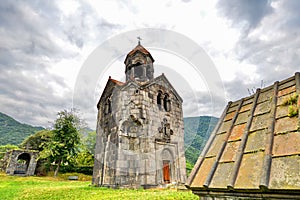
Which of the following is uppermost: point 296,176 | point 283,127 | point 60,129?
point 60,129

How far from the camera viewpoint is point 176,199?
6.06 metres

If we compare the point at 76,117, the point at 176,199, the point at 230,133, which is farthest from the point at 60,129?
the point at 230,133

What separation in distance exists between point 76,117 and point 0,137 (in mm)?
60882

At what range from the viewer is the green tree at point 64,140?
22969 millimetres

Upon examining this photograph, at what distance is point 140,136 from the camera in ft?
37.0

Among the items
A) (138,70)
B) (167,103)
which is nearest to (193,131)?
(167,103)

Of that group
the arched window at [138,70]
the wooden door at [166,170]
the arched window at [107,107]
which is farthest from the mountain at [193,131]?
the arched window at [107,107]

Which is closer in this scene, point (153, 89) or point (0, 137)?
point (153, 89)

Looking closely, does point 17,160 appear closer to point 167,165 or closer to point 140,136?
point 140,136

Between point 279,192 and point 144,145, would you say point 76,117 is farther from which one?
point 279,192

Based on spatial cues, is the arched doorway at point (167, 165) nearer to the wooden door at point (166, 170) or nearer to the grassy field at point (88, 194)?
the wooden door at point (166, 170)

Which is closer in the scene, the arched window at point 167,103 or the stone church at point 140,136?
the stone church at point 140,136

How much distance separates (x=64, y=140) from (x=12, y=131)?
213 ft

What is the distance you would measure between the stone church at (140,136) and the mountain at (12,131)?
64.7m
